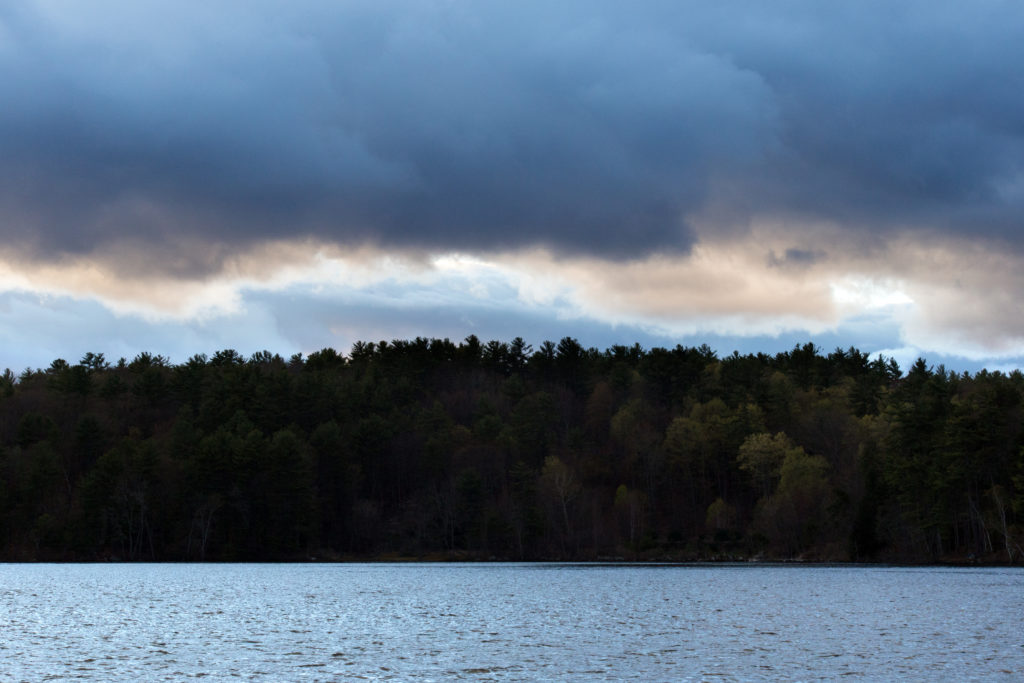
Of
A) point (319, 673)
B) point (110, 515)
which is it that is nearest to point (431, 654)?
point (319, 673)

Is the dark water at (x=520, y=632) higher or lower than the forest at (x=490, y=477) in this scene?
lower

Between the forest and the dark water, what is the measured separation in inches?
2026

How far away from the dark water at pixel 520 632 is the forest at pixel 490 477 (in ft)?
169

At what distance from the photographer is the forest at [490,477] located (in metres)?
127

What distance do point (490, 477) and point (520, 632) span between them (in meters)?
144

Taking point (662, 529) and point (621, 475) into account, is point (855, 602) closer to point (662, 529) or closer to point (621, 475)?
point (662, 529)

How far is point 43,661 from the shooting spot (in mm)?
33031

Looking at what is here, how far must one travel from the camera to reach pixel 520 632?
43.0m

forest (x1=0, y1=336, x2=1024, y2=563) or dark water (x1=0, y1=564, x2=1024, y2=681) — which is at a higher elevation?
forest (x1=0, y1=336, x2=1024, y2=563)

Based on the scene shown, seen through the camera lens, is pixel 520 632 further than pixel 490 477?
No

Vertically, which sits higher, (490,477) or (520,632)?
(490,477)

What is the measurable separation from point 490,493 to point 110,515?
61939 mm

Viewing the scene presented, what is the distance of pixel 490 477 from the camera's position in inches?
7347

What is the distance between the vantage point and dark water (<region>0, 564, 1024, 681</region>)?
31203 millimetres
